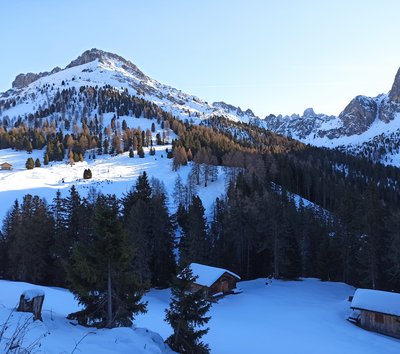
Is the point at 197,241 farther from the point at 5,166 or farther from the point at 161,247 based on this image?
Answer: the point at 5,166

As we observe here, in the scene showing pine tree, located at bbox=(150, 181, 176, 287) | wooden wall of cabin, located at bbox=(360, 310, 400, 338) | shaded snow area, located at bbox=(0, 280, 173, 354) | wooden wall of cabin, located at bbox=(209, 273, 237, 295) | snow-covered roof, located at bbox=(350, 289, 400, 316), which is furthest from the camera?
pine tree, located at bbox=(150, 181, 176, 287)

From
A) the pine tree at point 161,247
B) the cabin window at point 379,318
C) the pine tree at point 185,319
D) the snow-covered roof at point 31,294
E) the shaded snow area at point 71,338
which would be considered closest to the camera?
the shaded snow area at point 71,338

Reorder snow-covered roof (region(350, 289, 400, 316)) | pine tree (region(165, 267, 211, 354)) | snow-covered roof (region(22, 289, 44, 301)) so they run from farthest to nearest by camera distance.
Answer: snow-covered roof (region(350, 289, 400, 316))
pine tree (region(165, 267, 211, 354))
snow-covered roof (region(22, 289, 44, 301))

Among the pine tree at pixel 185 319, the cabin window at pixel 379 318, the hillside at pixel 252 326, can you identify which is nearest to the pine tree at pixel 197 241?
the hillside at pixel 252 326

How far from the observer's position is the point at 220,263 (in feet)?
164

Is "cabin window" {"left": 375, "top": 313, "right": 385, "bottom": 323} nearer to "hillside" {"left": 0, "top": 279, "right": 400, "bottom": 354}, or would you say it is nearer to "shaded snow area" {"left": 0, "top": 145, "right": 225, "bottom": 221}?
"hillside" {"left": 0, "top": 279, "right": 400, "bottom": 354}

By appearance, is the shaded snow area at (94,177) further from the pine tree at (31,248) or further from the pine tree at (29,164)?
the pine tree at (31,248)

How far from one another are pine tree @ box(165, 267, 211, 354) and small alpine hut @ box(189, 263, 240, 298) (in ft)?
70.7

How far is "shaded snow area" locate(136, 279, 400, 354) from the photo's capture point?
22.0m

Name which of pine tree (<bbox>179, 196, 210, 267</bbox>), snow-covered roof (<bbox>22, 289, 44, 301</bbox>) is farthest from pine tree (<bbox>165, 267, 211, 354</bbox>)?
pine tree (<bbox>179, 196, 210, 267</bbox>)

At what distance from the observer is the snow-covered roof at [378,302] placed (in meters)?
27.9

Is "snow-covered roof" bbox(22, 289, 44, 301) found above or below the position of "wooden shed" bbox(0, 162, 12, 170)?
below

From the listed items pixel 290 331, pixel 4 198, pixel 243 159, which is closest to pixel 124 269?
pixel 290 331

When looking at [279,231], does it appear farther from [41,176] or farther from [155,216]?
[41,176]
